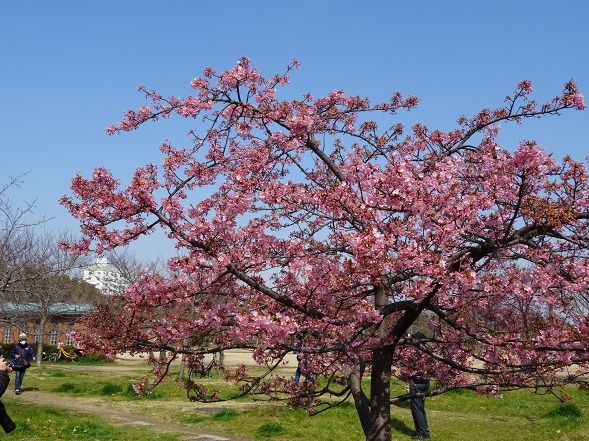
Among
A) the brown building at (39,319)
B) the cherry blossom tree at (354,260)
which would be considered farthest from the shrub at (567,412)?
the brown building at (39,319)

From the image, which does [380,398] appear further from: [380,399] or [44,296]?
[44,296]

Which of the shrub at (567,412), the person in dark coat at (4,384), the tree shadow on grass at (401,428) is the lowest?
the tree shadow on grass at (401,428)

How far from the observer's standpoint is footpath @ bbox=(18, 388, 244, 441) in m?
11.8

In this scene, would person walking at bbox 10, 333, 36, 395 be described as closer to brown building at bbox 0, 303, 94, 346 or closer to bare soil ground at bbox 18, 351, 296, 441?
brown building at bbox 0, 303, 94, 346

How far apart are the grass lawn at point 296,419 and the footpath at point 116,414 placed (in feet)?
0.35

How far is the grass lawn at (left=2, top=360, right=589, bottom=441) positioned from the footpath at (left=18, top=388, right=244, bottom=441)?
0.11 metres

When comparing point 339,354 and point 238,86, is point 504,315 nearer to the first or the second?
point 339,354

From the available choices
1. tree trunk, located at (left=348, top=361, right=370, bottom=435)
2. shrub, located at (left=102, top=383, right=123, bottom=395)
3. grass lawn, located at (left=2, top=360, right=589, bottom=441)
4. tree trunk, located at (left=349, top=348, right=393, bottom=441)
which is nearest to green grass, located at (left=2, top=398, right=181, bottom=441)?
grass lawn, located at (left=2, top=360, right=589, bottom=441)

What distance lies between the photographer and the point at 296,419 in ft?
41.5

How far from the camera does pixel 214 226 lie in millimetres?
5531

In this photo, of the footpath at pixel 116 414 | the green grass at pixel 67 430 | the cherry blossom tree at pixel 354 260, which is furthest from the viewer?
the footpath at pixel 116 414

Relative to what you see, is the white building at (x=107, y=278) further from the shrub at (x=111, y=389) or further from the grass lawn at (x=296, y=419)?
the grass lawn at (x=296, y=419)

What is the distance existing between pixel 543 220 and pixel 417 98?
14.2 ft

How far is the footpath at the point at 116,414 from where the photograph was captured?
38.8ft
